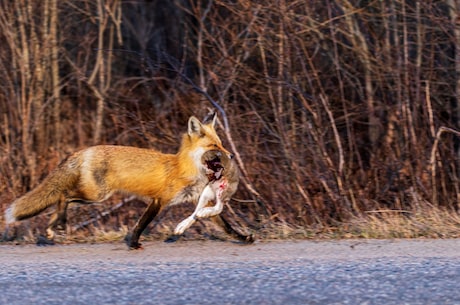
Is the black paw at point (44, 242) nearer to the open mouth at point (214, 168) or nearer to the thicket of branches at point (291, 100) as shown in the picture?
the open mouth at point (214, 168)

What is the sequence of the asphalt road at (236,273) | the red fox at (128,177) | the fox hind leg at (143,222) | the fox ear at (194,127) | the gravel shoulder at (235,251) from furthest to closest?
the fox ear at (194,127) < the red fox at (128,177) < the fox hind leg at (143,222) < the gravel shoulder at (235,251) < the asphalt road at (236,273)

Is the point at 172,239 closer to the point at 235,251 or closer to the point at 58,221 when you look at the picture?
the point at 235,251

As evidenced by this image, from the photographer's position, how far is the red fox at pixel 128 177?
8562mm

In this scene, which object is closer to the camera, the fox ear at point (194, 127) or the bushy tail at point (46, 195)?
the fox ear at point (194, 127)

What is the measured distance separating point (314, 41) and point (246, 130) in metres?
1.82

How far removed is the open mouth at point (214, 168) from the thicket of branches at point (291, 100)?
2075 mm

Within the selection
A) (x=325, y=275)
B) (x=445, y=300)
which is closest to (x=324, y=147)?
(x=325, y=275)

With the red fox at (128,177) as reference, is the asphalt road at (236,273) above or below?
below

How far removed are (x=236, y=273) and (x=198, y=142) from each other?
237 centimetres

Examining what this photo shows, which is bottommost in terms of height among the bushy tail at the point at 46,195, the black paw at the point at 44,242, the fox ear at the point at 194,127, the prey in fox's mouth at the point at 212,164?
the black paw at the point at 44,242

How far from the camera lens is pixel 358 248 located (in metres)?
8.05

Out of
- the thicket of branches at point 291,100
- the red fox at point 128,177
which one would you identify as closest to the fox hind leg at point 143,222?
the red fox at point 128,177

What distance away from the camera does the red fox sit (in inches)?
337

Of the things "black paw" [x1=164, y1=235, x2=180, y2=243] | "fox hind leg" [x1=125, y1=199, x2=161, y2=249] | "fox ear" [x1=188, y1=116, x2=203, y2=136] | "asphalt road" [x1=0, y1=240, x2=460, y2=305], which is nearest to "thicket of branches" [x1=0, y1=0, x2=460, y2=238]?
"black paw" [x1=164, y1=235, x2=180, y2=243]
